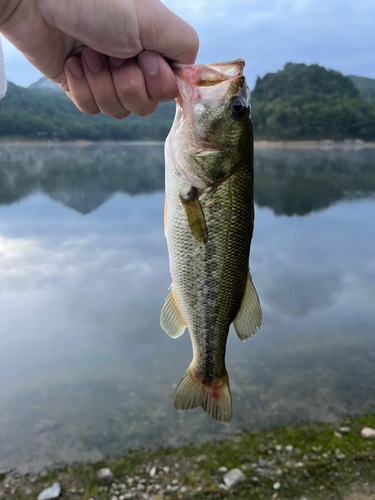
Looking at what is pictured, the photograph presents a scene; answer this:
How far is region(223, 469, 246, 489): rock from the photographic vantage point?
315 cm

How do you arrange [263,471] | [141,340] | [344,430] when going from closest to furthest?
[263,471]
[344,430]
[141,340]

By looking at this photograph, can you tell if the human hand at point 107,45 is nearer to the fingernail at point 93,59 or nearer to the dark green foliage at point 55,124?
the fingernail at point 93,59

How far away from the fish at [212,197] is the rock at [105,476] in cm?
214

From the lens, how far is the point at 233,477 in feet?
10.4

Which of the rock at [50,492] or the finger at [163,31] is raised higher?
the finger at [163,31]

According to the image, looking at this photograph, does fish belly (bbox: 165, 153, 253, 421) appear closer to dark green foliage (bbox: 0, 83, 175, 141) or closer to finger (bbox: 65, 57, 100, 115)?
finger (bbox: 65, 57, 100, 115)

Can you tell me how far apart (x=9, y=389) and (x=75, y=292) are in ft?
13.1

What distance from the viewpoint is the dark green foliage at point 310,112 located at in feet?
187

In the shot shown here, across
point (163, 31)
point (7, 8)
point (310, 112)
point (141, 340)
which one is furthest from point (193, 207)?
point (310, 112)

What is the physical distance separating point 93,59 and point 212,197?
955 millimetres

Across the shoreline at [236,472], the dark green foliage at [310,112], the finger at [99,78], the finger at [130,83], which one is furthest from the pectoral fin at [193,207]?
the dark green foliage at [310,112]

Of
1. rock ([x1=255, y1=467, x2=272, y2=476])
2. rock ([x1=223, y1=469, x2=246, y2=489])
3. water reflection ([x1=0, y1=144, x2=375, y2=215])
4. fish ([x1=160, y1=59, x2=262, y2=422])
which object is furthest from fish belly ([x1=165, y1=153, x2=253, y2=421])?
water reflection ([x1=0, y1=144, x2=375, y2=215])

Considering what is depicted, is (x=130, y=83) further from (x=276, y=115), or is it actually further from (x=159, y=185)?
(x=276, y=115)

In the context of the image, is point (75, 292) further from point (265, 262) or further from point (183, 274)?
point (183, 274)
